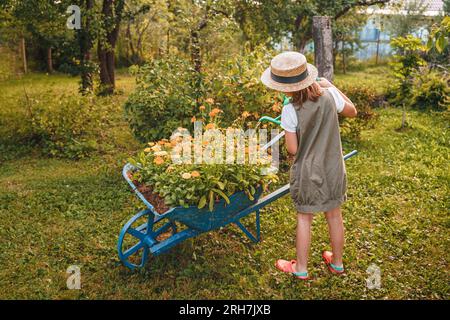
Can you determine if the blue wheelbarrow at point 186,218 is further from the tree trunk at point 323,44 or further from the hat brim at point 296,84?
the tree trunk at point 323,44

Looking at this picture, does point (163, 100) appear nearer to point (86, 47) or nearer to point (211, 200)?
point (211, 200)

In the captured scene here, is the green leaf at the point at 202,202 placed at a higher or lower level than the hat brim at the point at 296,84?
lower

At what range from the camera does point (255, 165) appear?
11.7 feet

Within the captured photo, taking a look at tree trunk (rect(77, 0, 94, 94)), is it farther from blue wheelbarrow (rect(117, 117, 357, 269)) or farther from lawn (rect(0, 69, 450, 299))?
blue wheelbarrow (rect(117, 117, 357, 269))

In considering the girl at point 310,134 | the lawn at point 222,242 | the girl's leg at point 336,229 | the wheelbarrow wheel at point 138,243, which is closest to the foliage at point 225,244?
the lawn at point 222,242

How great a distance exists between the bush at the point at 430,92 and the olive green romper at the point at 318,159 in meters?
6.87

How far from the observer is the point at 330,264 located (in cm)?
375

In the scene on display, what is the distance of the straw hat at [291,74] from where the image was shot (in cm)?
314

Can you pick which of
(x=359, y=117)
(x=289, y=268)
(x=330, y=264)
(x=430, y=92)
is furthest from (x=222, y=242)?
(x=430, y=92)

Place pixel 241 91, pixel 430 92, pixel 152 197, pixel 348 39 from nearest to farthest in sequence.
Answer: pixel 152 197, pixel 241 91, pixel 430 92, pixel 348 39

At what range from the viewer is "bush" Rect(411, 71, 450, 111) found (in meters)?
9.24

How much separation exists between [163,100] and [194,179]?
2351 mm
